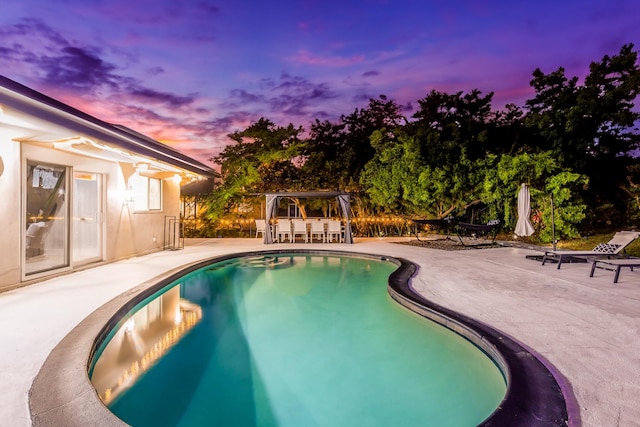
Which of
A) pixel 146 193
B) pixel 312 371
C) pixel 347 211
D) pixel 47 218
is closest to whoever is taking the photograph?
pixel 312 371

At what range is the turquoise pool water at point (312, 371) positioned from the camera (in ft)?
9.61

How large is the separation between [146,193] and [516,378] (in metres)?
10.1

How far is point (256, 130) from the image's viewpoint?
15578mm

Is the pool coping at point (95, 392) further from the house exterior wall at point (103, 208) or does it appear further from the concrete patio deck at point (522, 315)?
the house exterior wall at point (103, 208)

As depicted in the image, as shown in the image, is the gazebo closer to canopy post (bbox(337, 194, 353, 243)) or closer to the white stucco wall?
canopy post (bbox(337, 194, 353, 243))

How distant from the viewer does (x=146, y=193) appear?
1019 cm

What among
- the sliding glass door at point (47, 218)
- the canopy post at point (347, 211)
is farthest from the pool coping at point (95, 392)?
the canopy post at point (347, 211)

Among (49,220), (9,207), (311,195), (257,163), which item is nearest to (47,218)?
(49,220)

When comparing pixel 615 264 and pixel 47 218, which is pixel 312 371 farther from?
pixel 47 218

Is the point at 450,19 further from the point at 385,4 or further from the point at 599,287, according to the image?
the point at 599,287

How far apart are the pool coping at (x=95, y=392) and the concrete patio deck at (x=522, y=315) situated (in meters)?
0.09

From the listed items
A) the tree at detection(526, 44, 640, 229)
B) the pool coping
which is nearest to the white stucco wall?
the pool coping

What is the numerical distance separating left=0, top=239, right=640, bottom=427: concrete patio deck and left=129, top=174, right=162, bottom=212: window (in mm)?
2176

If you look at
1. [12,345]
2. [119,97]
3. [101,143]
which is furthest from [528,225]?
[119,97]
